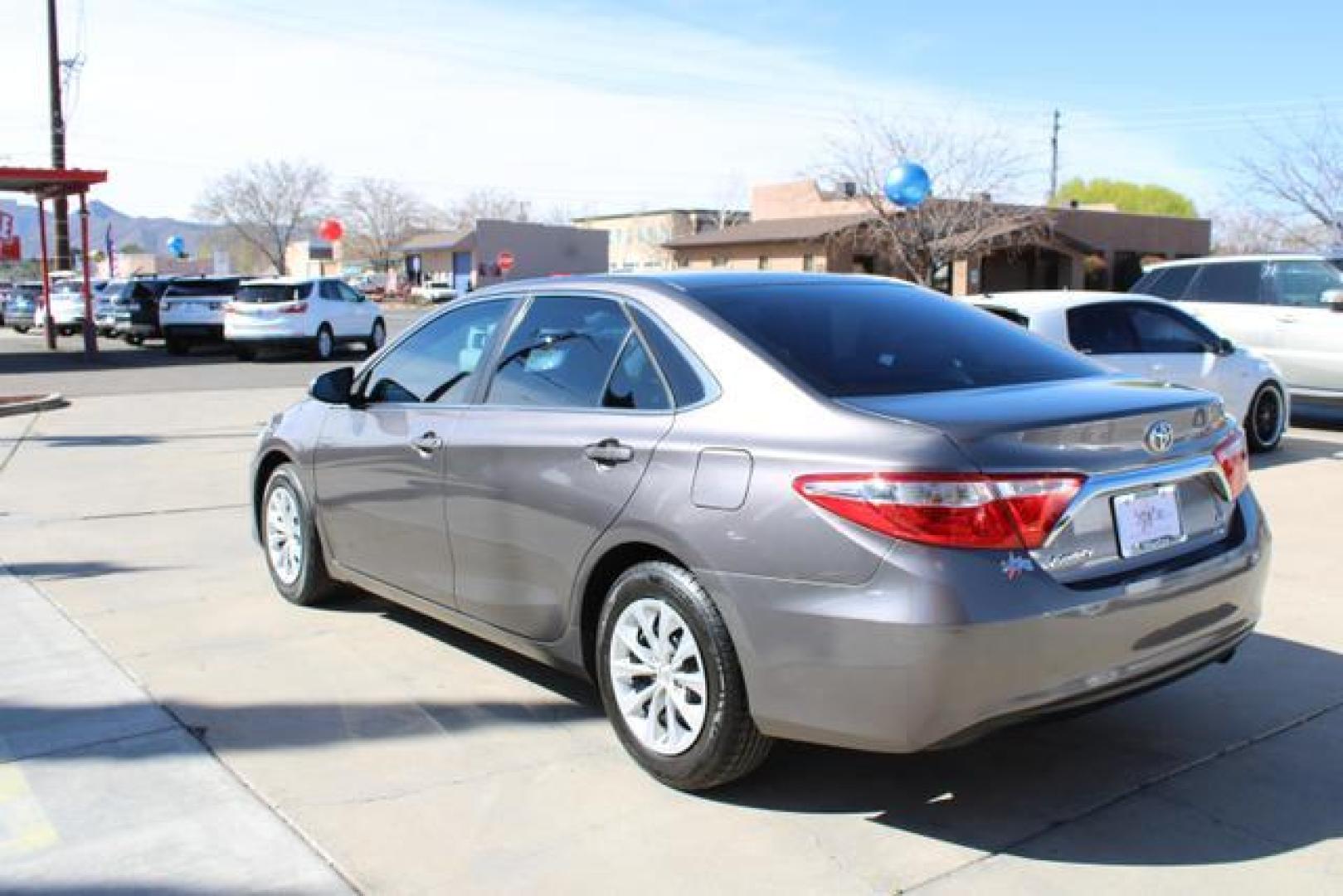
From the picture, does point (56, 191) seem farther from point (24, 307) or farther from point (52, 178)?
point (24, 307)

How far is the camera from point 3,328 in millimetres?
43531

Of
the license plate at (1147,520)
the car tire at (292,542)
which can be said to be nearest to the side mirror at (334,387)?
the car tire at (292,542)

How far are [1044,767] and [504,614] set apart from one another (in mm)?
1971

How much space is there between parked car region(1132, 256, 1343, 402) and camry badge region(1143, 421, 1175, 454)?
991 cm

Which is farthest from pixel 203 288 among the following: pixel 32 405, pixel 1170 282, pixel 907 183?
pixel 1170 282

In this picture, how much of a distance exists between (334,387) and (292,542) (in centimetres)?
93

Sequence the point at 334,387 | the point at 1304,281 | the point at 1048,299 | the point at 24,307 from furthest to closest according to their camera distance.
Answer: the point at 24,307
the point at 1304,281
the point at 1048,299
the point at 334,387

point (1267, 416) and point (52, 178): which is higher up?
point (52, 178)

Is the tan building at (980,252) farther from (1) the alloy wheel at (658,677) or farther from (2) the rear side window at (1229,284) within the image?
(1) the alloy wheel at (658,677)

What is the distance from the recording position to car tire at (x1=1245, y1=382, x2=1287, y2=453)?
424 inches

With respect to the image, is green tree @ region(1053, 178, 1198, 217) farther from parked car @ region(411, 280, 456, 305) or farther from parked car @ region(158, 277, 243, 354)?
parked car @ region(158, 277, 243, 354)

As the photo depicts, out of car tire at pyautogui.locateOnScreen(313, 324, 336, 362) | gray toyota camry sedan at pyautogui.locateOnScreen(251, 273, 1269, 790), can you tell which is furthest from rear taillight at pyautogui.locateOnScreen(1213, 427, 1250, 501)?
car tire at pyautogui.locateOnScreen(313, 324, 336, 362)

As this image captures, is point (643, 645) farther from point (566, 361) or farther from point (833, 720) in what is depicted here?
point (566, 361)

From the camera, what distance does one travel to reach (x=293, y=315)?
992 inches
